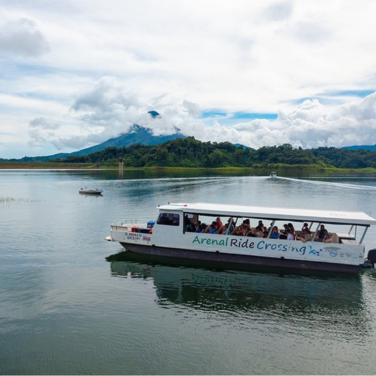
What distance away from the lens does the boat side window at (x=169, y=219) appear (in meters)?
26.0

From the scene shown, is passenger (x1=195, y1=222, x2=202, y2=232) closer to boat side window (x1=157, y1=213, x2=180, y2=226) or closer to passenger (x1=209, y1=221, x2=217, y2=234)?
passenger (x1=209, y1=221, x2=217, y2=234)

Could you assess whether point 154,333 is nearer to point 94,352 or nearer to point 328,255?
point 94,352

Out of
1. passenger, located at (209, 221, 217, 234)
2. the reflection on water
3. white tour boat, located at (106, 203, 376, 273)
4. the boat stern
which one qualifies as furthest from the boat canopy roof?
the reflection on water

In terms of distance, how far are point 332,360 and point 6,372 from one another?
42.0 feet

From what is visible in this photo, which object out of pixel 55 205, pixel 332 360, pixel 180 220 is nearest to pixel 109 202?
pixel 55 205

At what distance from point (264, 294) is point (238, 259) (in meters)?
4.48

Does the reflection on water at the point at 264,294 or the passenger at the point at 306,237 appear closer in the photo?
the reflection on water at the point at 264,294

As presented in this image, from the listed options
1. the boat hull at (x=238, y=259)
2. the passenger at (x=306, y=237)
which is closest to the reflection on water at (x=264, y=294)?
the boat hull at (x=238, y=259)

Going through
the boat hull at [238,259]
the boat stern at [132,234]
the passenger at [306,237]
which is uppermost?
the passenger at [306,237]

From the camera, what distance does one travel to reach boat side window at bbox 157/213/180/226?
26.0m

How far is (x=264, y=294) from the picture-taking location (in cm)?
2098

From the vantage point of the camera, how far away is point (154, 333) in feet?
53.7

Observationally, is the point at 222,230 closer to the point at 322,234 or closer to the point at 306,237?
the point at 306,237

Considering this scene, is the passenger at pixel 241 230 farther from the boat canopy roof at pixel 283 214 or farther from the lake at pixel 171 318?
the lake at pixel 171 318
